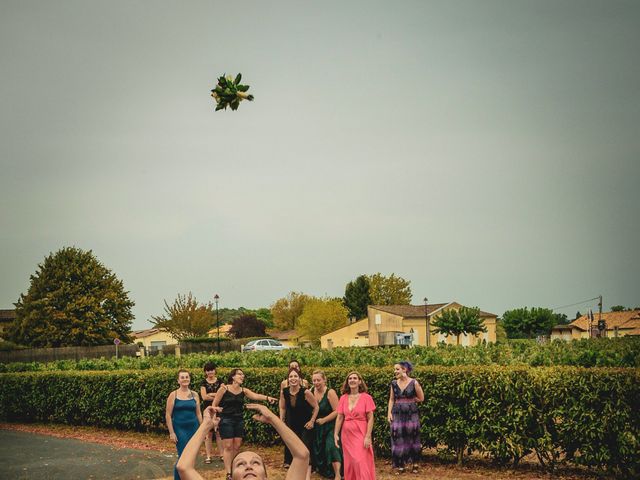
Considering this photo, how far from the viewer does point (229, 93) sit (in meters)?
4.98

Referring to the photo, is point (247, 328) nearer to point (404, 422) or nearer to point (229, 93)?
point (404, 422)

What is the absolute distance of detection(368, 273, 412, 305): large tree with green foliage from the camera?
11969cm

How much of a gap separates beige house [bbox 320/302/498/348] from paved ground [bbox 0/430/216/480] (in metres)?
64.3

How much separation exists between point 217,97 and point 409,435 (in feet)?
27.0

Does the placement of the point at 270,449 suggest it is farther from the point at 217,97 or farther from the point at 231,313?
the point at 231,313

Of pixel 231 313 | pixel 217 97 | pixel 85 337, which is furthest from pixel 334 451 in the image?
pixel 231 313

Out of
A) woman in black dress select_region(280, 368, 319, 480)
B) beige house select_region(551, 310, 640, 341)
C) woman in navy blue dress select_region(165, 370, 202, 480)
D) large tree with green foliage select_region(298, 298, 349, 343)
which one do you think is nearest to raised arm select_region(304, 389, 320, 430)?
woman in black dress select_region(280, 368, 319, 480)

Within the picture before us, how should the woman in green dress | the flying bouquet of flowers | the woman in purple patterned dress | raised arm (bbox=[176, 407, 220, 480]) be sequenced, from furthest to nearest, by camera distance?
1. the woman in purple patterned dress
2. the woman in green dress
3. the flying bouquet of flowers
4. raised arm (bbox=[176, 407, 220, 480])

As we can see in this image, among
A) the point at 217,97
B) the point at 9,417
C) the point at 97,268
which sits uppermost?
the point at 97,268

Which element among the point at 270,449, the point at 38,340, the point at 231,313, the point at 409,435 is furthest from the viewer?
the point at 231,313

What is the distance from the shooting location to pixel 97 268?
204 feet

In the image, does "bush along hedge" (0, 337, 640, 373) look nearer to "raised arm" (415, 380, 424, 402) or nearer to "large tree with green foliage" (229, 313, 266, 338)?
"raised arm" (415, 380, 424, 402)

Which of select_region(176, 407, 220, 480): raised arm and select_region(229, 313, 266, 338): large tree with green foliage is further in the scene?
select_region(229, 313, 266, 338): large tree with green foliage

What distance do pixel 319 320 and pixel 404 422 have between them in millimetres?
80736
